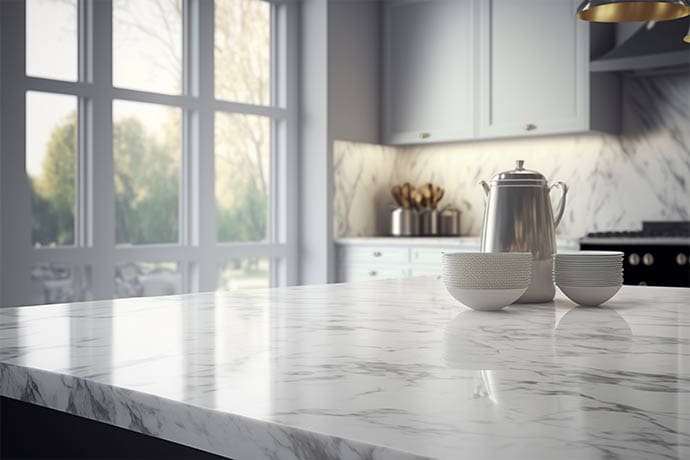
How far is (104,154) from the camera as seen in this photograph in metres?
3.96

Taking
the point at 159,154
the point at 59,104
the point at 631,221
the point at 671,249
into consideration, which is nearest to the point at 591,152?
the point at 631,221

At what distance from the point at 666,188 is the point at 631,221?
0.83 ft

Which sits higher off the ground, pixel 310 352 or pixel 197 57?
pixel 197 57

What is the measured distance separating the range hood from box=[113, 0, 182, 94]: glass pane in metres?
2.17

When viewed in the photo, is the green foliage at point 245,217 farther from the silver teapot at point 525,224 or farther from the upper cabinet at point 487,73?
the silver teapot at point 525,224

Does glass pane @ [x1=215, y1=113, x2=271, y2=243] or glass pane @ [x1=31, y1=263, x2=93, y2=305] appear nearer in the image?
glass pane @ [x1=31, y1=263, x2=93, y2=305]

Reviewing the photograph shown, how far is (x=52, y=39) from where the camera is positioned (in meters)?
3.78

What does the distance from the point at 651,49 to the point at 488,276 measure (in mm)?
2916

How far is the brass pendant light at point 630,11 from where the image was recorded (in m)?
1.92

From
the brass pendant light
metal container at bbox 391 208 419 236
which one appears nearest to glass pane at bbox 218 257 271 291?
metal container at bbox 391 208 419 236

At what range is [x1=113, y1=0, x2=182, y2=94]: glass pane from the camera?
4078 millimetres

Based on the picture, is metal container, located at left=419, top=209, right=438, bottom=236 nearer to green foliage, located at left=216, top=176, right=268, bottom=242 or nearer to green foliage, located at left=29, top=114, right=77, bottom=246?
green foliage, located at left=216, top=176, right=268, bottom=242

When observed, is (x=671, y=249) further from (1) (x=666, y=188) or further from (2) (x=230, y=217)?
(2) (x=230, y=217)

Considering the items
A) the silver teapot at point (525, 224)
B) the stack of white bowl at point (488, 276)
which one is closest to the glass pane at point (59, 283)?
the silver teapot at point (525, 224)
